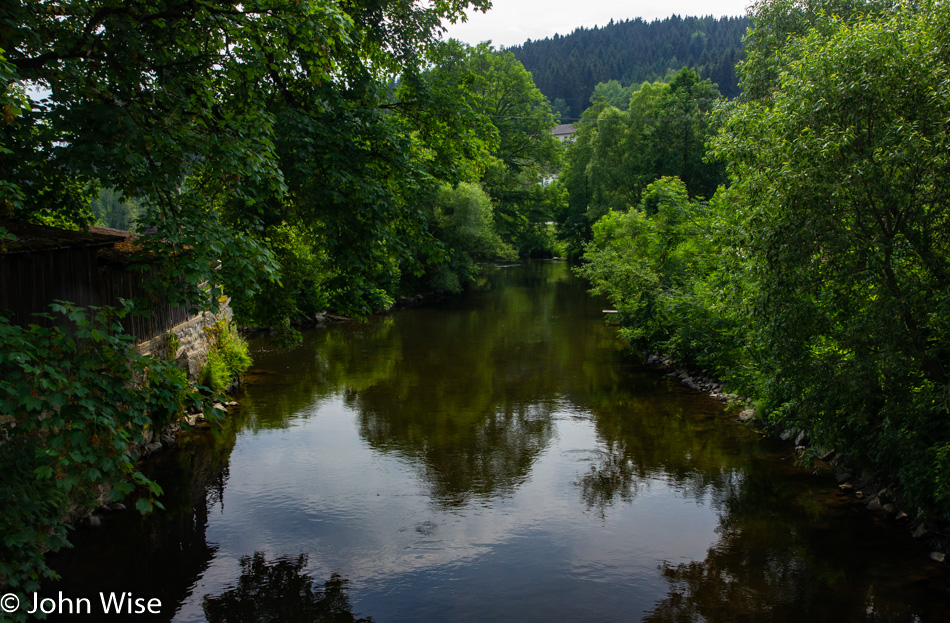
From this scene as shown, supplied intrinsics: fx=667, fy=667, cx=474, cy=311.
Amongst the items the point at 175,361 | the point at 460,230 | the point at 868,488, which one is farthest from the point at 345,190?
the point at 460,230

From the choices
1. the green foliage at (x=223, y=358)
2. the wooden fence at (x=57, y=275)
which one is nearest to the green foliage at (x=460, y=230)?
the green foliage at (x=223, y=358)

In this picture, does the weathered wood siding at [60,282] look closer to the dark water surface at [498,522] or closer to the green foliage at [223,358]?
the green foliage at [223,358]

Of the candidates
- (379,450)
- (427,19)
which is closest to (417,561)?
(379,450)

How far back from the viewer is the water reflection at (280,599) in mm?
8484

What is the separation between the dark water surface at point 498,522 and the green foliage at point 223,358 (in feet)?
2.62

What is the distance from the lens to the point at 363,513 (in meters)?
11.4

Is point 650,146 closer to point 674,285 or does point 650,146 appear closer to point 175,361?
point 674,285

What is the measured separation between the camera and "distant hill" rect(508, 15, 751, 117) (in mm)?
129125

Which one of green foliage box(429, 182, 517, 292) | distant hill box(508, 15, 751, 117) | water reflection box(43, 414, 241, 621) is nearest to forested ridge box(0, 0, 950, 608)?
water reflection box(43, 414, 241, 621)

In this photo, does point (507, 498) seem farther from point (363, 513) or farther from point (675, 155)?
point (675, 155)

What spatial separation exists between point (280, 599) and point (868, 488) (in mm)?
10000

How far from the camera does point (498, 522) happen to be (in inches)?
Answer: 440

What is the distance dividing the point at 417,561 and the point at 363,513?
6.27 feet

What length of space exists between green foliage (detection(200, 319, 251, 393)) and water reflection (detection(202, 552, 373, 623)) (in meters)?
7.84
